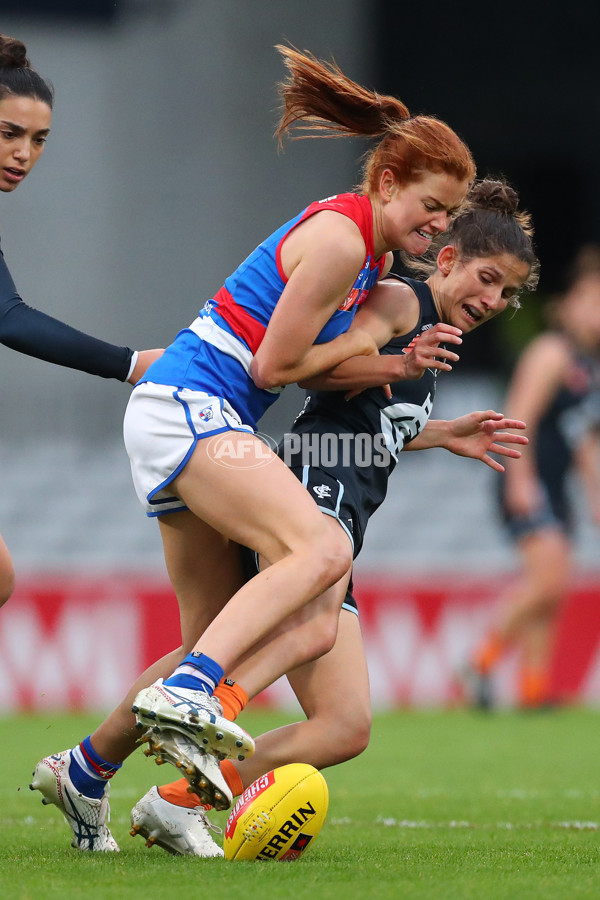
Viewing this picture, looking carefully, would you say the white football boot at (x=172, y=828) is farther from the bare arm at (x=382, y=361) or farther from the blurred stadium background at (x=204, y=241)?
the blurred stadium background at (x=204, y=241)

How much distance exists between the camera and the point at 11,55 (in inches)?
162

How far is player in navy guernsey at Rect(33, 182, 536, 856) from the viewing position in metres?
3.89

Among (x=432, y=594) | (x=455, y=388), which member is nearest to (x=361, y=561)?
(x=432, y=594)

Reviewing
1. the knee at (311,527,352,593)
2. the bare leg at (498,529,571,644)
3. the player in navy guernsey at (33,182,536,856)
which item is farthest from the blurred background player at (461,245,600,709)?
the knee at (311,527,352,593)

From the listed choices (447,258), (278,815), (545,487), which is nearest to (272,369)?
(447,258)

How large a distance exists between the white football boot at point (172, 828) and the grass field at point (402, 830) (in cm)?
7

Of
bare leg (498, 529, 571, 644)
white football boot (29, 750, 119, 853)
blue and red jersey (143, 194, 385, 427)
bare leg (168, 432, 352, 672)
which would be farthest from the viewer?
bare leg (498, 529, 571, 644)

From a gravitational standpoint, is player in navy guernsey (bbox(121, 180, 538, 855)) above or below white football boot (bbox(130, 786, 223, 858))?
above

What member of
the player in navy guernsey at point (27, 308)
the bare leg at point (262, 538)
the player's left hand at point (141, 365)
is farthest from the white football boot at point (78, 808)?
the player's left hand at point (141, 365)

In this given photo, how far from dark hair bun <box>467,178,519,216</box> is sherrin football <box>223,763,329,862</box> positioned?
1887mm

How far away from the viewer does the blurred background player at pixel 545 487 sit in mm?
8914

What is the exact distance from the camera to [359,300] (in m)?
4.06

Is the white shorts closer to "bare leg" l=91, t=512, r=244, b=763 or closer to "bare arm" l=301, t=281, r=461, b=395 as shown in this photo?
"bare leg" l=91, t=512, r=244, b=763

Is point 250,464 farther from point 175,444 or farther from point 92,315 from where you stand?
point 92,315
